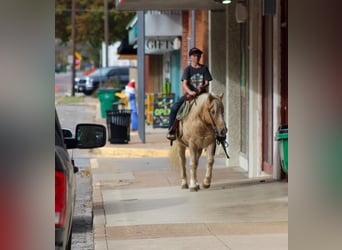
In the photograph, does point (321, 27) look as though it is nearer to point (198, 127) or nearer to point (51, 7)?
point (51, 7)

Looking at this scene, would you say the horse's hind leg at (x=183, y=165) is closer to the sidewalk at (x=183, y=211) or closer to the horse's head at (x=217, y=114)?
the sidewalk at (x=183, y=211)

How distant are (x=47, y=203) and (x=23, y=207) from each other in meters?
0.10

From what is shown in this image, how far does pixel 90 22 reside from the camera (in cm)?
7281

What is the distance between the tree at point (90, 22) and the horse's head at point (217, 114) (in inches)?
2242

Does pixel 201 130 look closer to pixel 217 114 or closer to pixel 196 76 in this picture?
pixel 217 114

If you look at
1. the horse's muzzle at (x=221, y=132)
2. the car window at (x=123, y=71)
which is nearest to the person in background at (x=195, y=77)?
the horse's muzzle at (x=221, y=132)

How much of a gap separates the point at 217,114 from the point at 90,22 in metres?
62.2

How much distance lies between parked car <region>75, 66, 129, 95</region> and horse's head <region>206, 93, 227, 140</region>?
164 feet

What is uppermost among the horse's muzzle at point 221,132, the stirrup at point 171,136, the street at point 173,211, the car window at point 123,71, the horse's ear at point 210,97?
the car window at point 123,71

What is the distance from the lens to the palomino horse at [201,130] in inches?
470

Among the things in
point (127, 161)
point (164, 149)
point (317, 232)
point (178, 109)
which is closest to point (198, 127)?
point (178, 109)

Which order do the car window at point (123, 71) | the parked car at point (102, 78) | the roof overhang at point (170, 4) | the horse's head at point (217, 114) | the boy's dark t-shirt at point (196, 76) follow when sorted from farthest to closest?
the car window at point (123, 71) < the parked car at point (102, 78) < the roof overhang at point (170, 4) < the boy's dark t-shirt at point (196, 76) < the horse's head at point (217, 114)

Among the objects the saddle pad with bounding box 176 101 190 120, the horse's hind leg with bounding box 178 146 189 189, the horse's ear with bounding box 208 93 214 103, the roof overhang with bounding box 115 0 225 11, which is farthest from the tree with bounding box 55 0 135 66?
the horse's ear with bounding box 208 93 214 103

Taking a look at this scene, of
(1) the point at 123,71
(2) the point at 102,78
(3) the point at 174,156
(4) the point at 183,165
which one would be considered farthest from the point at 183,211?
(1) the point at 123,71
